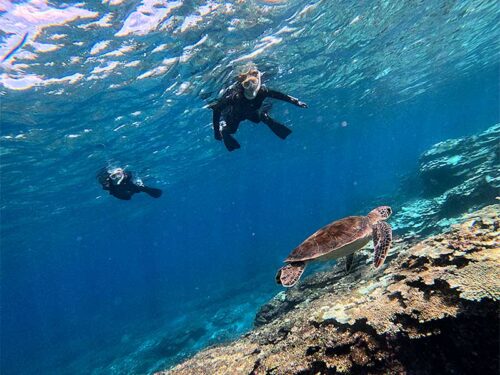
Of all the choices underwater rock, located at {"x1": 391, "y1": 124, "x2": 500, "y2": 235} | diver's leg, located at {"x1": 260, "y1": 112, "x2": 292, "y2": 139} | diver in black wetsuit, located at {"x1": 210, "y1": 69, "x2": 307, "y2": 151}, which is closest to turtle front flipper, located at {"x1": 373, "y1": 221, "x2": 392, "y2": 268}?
diver in black wetsuit, located at {"x1": 210, "y1": 69, "x2": 307, "y2": 151}

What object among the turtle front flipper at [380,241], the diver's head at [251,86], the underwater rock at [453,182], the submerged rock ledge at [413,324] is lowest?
the underwater rock at [453,182]

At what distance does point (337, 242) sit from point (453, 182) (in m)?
13.7

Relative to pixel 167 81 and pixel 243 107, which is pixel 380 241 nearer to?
pixel 243 107

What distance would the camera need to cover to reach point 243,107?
9781 millimetres

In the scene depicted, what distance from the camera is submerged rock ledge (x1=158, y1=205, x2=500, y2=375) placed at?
2824 mm

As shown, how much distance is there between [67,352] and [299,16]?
40418 mm

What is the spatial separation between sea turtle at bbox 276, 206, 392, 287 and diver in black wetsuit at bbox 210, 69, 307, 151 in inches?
202

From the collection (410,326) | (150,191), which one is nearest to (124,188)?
(150,191)

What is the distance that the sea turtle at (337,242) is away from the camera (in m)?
4.15

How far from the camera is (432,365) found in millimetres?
2938

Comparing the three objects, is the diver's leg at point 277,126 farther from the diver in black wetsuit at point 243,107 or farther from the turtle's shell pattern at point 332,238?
the turtle's shell pattern at point 332,238

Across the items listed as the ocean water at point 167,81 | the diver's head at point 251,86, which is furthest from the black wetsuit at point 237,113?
the ocean water at point 167,81

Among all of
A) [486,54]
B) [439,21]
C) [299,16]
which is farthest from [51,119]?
[486,54]

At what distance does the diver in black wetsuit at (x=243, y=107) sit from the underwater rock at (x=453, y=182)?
6597 millimetres
